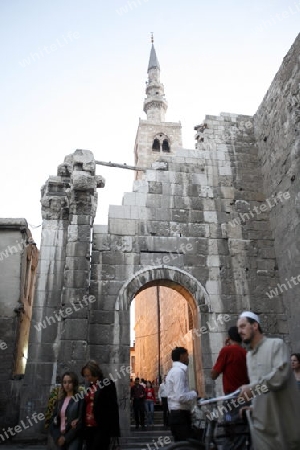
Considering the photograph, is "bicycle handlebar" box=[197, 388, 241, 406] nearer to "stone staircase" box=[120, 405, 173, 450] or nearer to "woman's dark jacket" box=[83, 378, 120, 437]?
"woman's dark jacket" box=[83, 378, 120, 437]

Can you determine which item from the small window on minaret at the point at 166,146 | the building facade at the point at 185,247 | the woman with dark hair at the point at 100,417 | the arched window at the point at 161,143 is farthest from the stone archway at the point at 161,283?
the small window on minaret at the point at 166,146

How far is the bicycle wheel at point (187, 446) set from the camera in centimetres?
343

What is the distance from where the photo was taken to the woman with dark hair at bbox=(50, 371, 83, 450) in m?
4.32

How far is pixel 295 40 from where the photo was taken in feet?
34.1

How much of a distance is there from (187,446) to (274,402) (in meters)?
1.20

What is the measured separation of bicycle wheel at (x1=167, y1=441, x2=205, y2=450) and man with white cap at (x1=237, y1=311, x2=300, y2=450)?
2.91ft

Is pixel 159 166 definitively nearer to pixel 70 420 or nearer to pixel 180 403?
pixel 180 403

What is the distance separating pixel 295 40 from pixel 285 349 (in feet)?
32.7

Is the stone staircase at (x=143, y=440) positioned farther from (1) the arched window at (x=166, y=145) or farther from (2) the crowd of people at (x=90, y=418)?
(1) the arched window at (x=166, y=145)

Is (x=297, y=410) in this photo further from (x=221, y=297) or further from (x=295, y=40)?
(x=295, y=40)

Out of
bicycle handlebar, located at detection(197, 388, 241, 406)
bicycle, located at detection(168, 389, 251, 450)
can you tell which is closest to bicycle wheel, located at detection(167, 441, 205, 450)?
bicycle, located at detection(168, 389, 251, 450)

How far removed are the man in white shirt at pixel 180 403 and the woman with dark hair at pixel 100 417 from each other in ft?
2.35

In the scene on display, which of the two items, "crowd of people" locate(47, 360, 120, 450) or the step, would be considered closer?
"crowd of people" locate(47, 360, 120, 450)

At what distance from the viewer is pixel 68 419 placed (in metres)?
4.46
